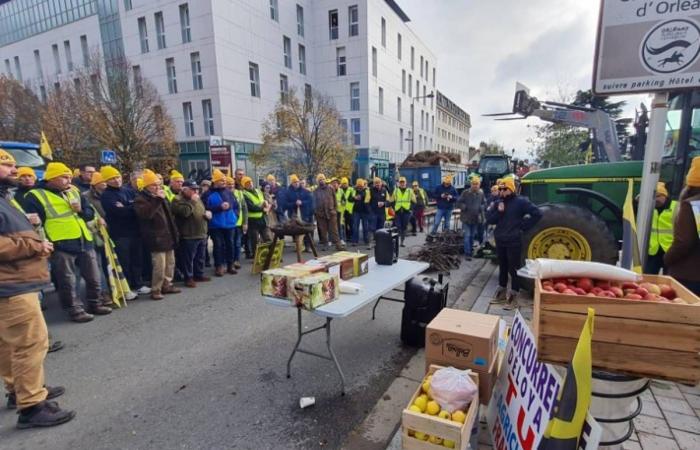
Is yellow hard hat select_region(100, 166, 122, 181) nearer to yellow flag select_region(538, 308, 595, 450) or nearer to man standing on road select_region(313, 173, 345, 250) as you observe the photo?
man standing on road select_region(313, 173, 345, 250)

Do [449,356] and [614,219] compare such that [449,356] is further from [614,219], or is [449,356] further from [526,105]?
[526,105]

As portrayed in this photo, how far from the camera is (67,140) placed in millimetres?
16688

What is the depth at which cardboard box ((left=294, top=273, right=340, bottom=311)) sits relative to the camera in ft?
9.11

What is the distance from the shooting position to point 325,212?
917cm

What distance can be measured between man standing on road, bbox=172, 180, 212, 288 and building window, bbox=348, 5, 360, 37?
2838cm

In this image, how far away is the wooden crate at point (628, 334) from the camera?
59.2 inches

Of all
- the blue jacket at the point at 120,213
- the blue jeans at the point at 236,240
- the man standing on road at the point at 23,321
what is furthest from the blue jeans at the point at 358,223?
the man standing on road at the point at 23,321

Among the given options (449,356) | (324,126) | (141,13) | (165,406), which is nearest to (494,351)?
(449,356)

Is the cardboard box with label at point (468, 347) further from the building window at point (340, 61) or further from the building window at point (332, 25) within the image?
the building window at point (332, 25)

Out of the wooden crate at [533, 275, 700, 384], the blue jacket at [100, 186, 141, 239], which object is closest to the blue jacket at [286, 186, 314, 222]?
the blue jacket at [100, 186, 141, 239]

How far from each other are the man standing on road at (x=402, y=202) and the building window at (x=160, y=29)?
23.1m

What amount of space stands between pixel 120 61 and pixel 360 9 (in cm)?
1930

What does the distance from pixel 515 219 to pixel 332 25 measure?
3092 centimetres

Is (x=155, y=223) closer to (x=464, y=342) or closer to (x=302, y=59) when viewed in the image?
(x=464, y=342)
